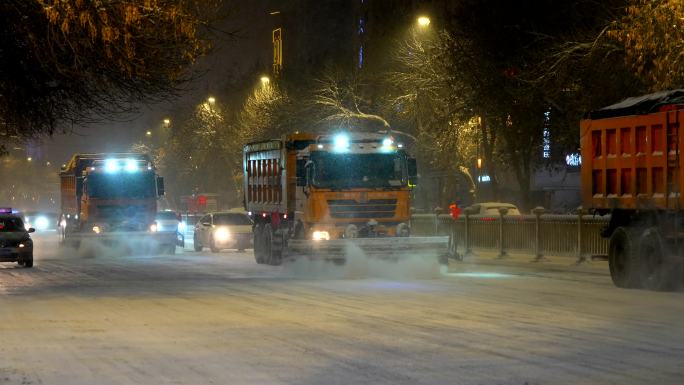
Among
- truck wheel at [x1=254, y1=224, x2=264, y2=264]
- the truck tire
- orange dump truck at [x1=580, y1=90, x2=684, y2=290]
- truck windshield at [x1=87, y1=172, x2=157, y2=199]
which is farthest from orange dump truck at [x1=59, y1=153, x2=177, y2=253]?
orange dump truck at [x1=580, y1=90, x2=684, y2=290]

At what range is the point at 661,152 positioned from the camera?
2108cm

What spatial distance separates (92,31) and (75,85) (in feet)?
12.7

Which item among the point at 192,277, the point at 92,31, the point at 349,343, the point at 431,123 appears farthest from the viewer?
the point at 431,123

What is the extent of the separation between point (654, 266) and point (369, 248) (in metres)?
6.74

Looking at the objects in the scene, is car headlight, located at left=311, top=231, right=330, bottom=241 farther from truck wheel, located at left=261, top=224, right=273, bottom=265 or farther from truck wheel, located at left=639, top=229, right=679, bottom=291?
truck wheel, located at left=639, top=229, right=679, bottom=291

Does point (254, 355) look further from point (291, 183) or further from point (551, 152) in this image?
point (551, 152)

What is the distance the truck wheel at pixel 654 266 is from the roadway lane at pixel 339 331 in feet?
1.73

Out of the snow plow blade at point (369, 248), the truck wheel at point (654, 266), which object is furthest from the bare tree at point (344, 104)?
the truck wheel at point (654, 266)

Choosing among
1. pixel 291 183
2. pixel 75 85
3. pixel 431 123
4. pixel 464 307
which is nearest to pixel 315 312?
pixel 464 307

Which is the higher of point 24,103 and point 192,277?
point 24,103

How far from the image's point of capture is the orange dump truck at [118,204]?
3797cm

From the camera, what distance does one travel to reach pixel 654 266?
21453 millimetres

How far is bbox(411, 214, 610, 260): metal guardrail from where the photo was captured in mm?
30922

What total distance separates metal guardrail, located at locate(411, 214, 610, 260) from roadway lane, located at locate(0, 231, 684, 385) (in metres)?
5.51
